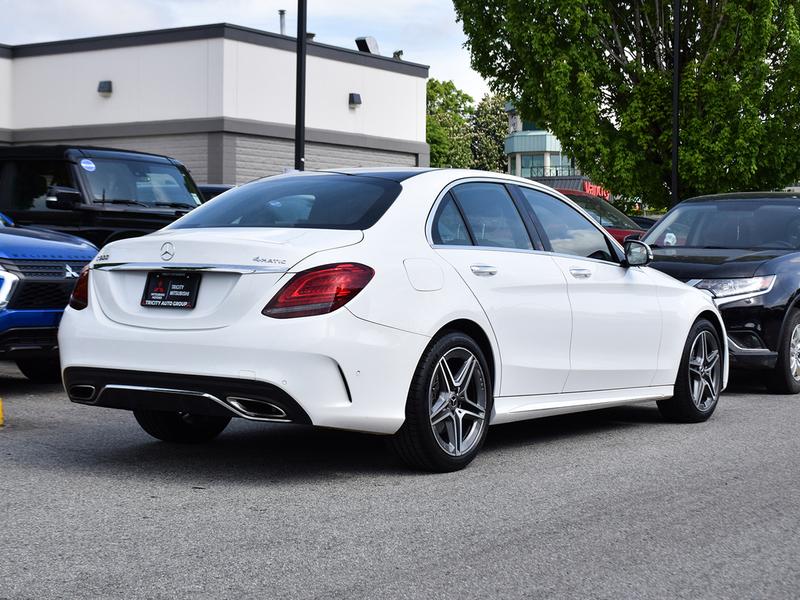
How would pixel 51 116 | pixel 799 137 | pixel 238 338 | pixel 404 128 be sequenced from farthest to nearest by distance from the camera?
pixel 404 128
pixel 51 116
pixel 799 137
pixel 238 338

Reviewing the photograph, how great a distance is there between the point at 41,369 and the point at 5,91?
89.2 ft

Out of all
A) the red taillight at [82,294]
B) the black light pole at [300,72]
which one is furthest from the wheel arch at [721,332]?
the black light pole at [300,72]

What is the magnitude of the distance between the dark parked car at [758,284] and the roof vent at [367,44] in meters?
29.2

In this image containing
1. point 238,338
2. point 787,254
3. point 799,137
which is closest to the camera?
point 238,338

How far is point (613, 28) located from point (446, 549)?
25336mm

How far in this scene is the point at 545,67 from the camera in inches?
1115

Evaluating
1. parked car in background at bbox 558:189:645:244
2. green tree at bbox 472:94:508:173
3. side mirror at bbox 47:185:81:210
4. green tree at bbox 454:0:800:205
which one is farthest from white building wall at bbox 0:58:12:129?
green tree at bbox 472:94:508:173

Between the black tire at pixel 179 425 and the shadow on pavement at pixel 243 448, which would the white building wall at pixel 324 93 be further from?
the black tire at pixel 179 425

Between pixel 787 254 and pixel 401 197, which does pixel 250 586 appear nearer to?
pixel 401 197

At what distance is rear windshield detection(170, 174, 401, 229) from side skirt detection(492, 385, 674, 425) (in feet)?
4.11

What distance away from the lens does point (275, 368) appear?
18.6ft

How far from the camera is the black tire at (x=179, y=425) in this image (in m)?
7.15

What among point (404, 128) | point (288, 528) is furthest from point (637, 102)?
point (288, 528)

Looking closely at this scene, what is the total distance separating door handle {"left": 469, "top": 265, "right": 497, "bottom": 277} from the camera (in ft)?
21.5
